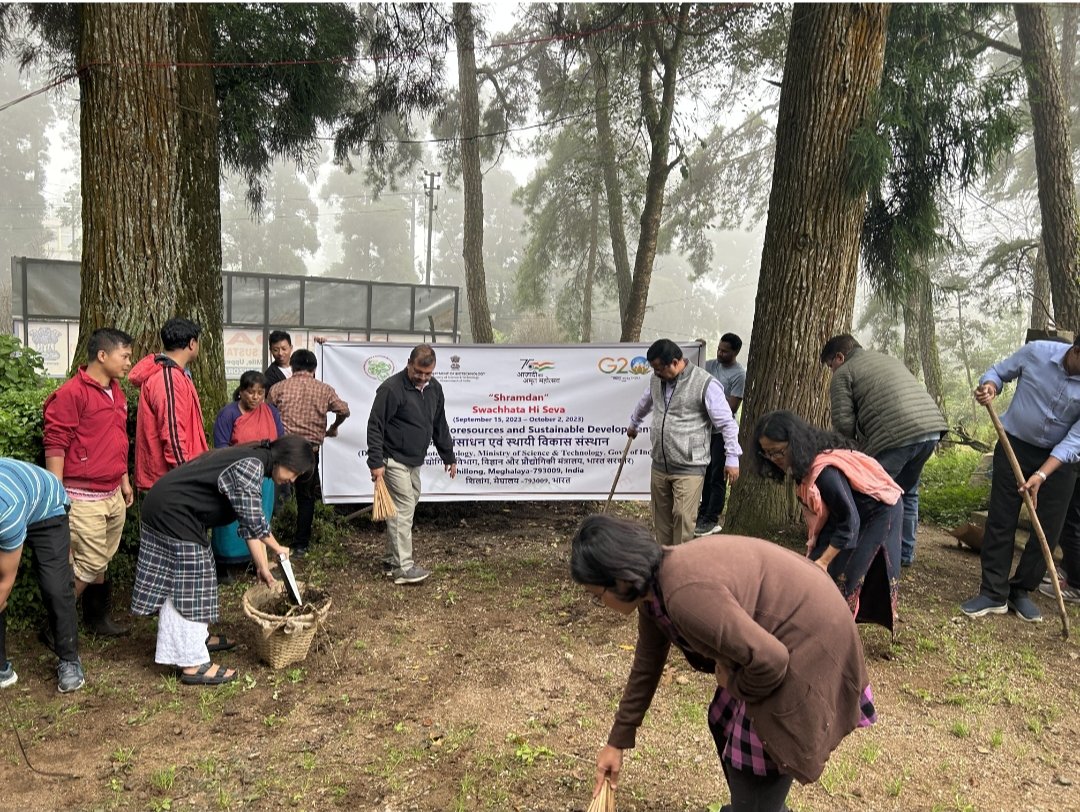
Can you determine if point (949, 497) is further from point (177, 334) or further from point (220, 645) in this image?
point (177, 334)

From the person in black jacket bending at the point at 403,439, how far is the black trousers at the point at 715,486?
2693 millimetres

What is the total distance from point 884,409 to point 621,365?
8.77ft

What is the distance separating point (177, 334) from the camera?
13.7 feet

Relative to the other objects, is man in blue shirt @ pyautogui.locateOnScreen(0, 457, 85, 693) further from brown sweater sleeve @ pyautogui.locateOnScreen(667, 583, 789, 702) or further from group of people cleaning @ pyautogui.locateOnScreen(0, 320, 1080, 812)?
brown sweater sleeve @ pyautogui.locateOnScreen(667, 583, 789, 702)

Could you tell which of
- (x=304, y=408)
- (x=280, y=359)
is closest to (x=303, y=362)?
(x=304, y=408)

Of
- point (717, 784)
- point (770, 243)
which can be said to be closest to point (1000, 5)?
point (770, 243)

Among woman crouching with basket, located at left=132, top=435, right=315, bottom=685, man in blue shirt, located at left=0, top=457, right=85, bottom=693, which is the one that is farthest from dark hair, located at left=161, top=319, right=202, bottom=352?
man in blue shirt, located at left=0, top=457, right=85, bottom=693

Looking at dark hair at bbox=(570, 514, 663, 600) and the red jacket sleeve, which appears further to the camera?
the red jacket sleeve

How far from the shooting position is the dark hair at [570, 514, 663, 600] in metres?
1.69

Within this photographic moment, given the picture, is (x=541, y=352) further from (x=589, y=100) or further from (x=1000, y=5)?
(x=589, y=100)

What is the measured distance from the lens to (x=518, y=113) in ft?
53.9

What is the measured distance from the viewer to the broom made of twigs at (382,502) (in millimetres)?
4992

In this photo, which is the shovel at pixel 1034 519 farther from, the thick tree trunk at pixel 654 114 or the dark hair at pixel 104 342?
the thick tree trunk at pixel 654 114

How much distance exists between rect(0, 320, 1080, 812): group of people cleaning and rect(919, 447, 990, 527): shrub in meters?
2.36
